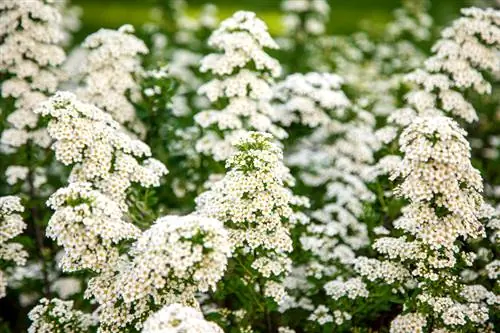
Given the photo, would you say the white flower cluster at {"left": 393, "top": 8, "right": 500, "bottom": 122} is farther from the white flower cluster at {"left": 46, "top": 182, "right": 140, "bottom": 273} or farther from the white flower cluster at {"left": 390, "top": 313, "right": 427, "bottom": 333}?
the white flower cluster at {"left": 46, "top": 182, "right": 140, "bottom": 273}

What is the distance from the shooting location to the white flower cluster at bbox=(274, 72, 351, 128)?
291 inches

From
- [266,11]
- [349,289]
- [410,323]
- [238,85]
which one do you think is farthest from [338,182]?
[266,11]

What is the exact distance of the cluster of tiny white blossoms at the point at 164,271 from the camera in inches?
173

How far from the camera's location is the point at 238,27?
679 cm

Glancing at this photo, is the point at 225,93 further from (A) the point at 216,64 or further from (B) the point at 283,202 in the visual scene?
(B) the point at 283,202

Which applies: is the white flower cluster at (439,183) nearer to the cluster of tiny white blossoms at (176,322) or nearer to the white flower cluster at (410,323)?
the white flower cluster at (410,323)

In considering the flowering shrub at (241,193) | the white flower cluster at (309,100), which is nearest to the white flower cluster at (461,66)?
the flowering shrub at (241,193)

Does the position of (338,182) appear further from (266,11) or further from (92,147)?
(266,11)

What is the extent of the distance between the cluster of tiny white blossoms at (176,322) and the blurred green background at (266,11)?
12.5m

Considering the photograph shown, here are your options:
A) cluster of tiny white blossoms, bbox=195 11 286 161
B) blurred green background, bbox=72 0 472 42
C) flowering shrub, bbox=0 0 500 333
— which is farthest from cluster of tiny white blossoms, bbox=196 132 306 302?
blurred green background, bbox=72 0 472 42

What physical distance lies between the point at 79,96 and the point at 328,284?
369cm

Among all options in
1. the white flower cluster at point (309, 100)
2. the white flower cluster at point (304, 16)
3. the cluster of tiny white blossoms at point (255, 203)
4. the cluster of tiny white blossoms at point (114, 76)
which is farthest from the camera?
the white flower cluster at point (304, 16)

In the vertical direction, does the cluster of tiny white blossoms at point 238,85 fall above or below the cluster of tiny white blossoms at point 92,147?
above

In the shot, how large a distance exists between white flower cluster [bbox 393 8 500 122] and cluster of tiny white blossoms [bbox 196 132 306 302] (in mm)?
2413
